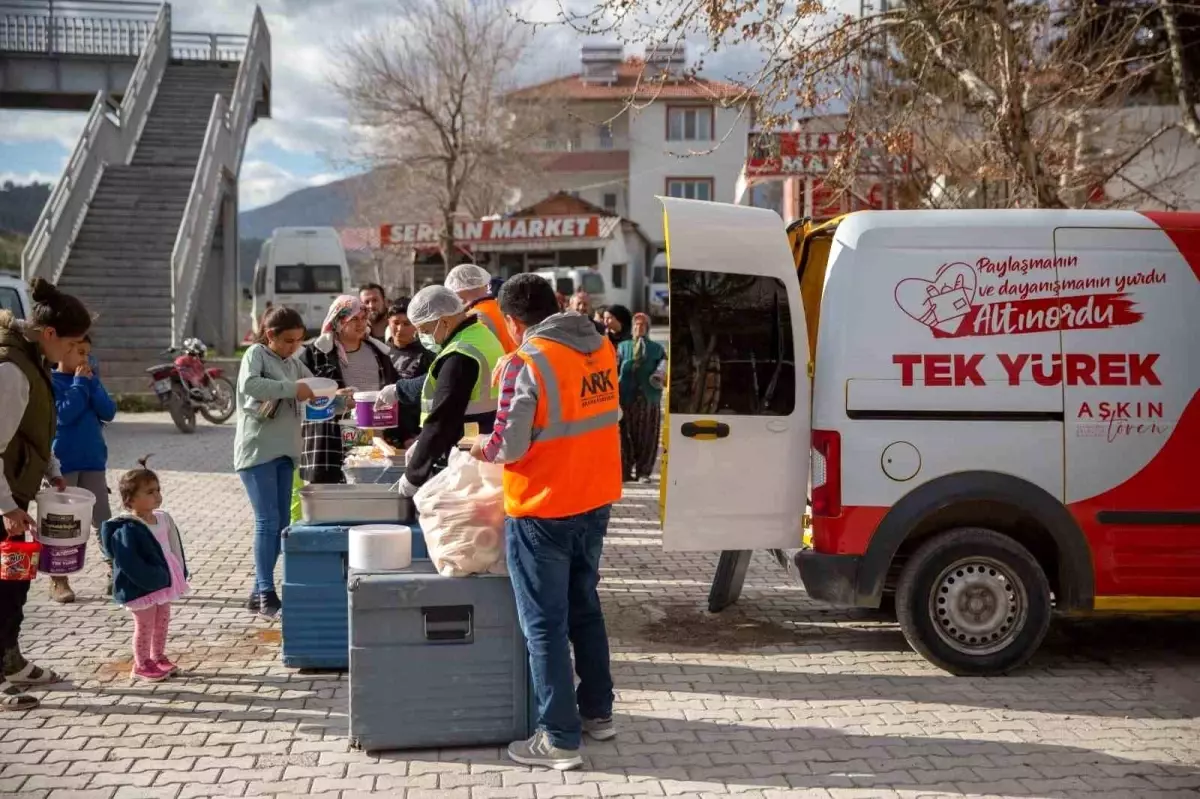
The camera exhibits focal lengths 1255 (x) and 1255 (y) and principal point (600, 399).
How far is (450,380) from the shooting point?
572 cm

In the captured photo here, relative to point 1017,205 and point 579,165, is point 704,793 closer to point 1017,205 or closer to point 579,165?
point 1017,205

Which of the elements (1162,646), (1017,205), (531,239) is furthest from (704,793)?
(531,239)

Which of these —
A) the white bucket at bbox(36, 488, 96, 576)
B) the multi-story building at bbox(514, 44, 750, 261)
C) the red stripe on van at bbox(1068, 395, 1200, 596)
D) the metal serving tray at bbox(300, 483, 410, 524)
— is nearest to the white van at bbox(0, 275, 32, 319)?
the white bucket at bbox(36, 488, 96, 576)

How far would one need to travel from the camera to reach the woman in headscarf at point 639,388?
13117 millimetres

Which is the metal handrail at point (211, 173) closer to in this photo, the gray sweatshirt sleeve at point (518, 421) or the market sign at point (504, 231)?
the market sign at point (504, 231)

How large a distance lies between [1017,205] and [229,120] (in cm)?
2242

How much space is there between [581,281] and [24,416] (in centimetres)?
3359

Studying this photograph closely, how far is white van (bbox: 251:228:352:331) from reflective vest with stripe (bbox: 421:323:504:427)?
26.1 metres

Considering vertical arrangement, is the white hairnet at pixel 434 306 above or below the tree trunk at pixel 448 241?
below

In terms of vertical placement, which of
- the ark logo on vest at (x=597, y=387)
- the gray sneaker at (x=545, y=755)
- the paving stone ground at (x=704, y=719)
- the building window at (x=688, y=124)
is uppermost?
the building window at (x=688, y=124)

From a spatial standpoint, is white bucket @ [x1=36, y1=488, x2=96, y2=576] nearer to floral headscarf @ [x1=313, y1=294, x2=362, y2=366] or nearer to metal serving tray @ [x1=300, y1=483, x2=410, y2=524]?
metal serving tray @ [x1=300, y1=483, x2=410, y2=524]

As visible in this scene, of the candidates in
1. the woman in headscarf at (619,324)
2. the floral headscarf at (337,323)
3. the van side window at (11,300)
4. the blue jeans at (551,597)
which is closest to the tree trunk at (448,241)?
the van side window at (11,300)

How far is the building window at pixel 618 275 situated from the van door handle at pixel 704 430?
40.5 m

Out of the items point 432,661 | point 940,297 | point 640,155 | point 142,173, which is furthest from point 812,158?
point 640,155
